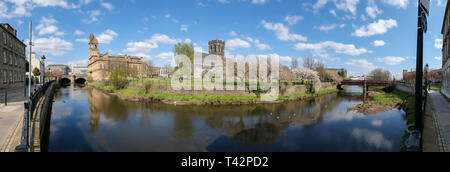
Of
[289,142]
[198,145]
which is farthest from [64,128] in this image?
[289,142]

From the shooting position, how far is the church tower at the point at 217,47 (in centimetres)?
10552

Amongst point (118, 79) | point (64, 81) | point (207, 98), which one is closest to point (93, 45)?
point (64, 81)

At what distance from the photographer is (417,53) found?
23.2 feet

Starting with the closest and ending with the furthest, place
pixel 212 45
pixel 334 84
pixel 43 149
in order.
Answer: pixel 43 149, pixel 334 84, pixel 212 45

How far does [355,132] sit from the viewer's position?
1281cm

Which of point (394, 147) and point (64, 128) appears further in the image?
point (64, 128)

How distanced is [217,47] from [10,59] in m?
81.9

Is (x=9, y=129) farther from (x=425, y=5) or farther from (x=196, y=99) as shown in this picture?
(x=196, y=99)

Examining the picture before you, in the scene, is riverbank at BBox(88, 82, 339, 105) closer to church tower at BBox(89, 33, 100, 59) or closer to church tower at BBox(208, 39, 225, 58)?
church tower at BBox(89, 33, 100, 59)

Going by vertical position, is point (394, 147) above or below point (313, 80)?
below

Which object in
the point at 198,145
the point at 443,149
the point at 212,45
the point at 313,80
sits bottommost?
the point at 198,145

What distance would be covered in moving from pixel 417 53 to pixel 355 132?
7225mm
